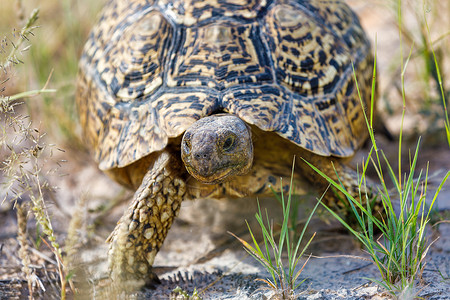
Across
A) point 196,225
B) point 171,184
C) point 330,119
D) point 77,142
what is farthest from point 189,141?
point 77,142

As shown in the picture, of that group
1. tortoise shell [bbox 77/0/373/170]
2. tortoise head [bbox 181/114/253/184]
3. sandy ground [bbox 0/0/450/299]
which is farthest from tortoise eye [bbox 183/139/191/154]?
sandy ground [bbox 0/0/450/299]

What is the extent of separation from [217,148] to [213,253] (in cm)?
91

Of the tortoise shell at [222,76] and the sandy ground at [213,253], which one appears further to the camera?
the tortoise shell at [222,76]


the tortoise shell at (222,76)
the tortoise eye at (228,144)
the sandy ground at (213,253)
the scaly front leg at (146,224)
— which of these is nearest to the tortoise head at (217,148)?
A: the tortoise eye at (228,144)

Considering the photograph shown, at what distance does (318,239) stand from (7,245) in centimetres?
187

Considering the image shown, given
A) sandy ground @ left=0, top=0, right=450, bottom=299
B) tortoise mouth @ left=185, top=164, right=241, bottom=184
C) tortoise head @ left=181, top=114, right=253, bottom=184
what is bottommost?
sandy ground @ left=0, top=0, right=450, bottom=299

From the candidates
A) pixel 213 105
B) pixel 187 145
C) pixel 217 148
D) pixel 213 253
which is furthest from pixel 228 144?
pixel 213 253

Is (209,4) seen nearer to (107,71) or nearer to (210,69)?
(210,69)

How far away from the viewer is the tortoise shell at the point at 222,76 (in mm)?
2592

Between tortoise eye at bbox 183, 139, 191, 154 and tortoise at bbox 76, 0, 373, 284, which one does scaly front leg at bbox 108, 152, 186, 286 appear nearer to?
tortoise at bbox 76, 0, 373, 284

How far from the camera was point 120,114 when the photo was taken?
2.86 metres

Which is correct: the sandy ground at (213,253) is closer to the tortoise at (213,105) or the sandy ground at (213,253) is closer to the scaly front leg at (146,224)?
the scaly front leg at (146,224)

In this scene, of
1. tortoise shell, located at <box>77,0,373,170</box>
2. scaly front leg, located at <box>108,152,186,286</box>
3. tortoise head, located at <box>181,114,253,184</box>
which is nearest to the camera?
tortoise head, located at <box>181,114,253,184</box>

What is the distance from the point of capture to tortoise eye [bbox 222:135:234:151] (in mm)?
2289
